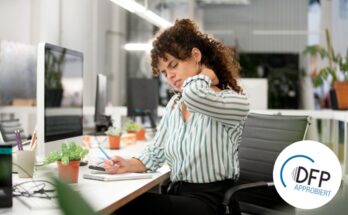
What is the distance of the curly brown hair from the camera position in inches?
71.6

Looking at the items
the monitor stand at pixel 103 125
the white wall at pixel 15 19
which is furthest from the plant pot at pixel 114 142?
the white wall at pixel 15 19

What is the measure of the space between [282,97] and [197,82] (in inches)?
259

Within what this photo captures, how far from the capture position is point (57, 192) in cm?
28

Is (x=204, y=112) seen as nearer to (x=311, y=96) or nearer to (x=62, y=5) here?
(x=62, y=5)

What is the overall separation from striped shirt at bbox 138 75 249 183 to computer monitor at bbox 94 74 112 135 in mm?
1344

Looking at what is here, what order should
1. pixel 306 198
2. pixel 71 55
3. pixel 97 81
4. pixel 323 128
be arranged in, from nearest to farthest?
pixel 306 198 < pixel 71 55 < pixel 97 81 < pixel 323 128

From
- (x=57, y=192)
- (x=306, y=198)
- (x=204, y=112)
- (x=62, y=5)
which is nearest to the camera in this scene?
(x=57, y=192)

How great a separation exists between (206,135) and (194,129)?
0.05 m

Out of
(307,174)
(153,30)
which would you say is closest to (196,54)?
(307,174)

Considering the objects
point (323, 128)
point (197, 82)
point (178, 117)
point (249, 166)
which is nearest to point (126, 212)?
point (178, 117)

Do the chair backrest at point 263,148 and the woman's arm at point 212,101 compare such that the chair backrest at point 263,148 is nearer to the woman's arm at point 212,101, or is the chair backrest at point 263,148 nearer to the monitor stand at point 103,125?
the woman's arm at point 212,101

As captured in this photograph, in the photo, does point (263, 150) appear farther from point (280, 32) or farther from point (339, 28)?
point (280, 32)

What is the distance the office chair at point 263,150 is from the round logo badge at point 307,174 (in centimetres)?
118

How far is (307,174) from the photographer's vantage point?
80cm
